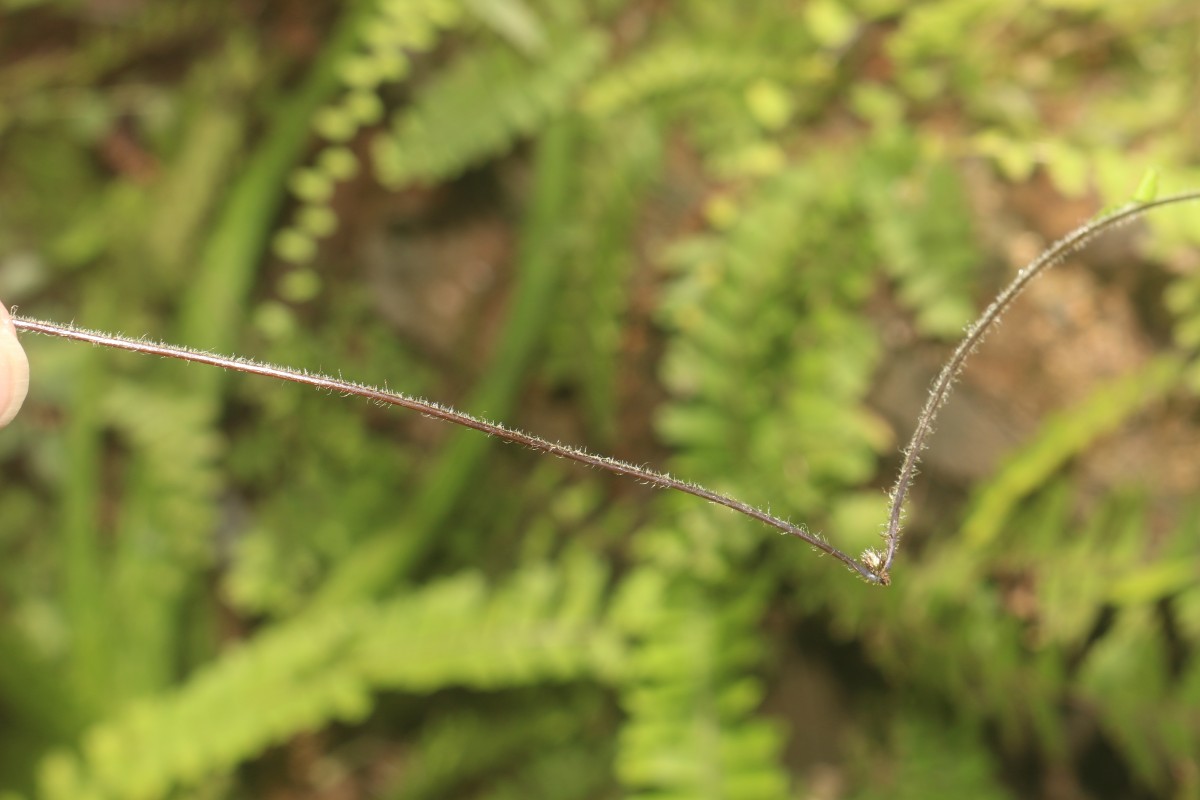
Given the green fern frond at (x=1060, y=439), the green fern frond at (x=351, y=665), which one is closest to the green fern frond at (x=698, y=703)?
the green fern frond at (x=351, y=665)

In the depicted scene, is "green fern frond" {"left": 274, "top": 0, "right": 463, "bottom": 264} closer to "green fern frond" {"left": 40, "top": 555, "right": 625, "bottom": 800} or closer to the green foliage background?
the green foliage background

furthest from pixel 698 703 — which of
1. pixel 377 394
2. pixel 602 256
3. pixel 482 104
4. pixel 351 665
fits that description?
pixel 482 104

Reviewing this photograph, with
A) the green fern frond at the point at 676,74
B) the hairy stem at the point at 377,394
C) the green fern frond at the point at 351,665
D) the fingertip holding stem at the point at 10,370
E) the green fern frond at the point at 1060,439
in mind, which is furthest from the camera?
the green fern frond at the point at 351,665

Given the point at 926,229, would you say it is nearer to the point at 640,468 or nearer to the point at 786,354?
the point at 786,354

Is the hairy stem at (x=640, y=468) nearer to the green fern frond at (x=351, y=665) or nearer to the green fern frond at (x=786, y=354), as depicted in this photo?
the green fern frond at (x=786, y=354)

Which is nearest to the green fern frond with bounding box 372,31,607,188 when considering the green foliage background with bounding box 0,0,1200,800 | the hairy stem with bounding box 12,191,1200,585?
the green foliage background with bounding box 0,0,1200,800
